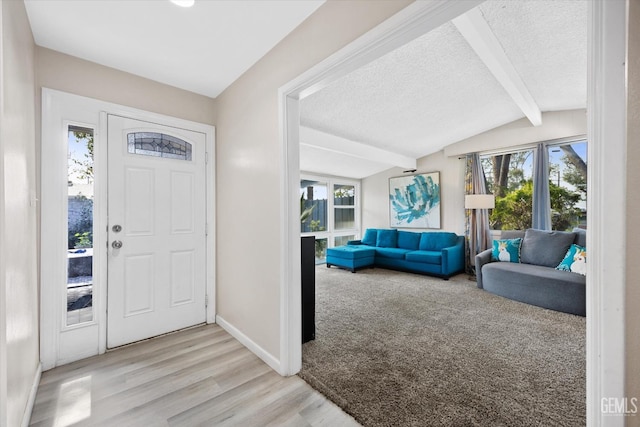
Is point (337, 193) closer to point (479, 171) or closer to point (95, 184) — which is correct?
point (479, 171)

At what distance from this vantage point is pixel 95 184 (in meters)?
2.26

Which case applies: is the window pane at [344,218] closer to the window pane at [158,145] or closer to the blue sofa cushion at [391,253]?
the blue sofa cushion at [391,253]

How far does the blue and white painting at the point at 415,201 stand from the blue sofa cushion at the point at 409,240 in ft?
1.57

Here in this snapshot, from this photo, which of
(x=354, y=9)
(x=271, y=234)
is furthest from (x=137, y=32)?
(x=271, y=234)

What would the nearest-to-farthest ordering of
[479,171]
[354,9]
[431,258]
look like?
[354,9], [431,258], [479,171]

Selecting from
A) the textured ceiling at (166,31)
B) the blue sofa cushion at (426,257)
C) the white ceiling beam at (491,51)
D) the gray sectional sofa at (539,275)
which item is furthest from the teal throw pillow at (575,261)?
the textured ceiling at (166,31)

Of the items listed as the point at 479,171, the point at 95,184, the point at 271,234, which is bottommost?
the point at 271,234

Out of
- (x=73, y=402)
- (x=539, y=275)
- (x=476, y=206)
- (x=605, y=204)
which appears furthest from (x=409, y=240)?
(x=73, y=402)

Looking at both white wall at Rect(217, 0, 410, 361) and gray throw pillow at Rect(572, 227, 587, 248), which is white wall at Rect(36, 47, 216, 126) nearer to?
white wall at Rect(217, 0, 410, 361)

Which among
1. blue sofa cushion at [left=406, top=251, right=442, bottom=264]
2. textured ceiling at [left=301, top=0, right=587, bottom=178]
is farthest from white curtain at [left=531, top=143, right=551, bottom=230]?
blue sofa cushion at [left=406, top=251, right=442, bottom=264]

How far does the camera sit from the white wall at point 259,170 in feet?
5.48

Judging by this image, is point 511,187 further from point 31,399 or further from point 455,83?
point 31,399

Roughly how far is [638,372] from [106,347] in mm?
3196

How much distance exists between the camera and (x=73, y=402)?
167cm
